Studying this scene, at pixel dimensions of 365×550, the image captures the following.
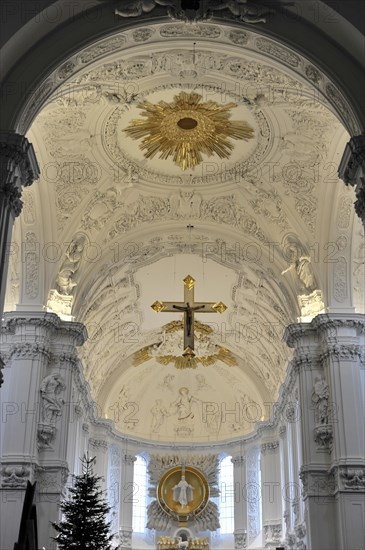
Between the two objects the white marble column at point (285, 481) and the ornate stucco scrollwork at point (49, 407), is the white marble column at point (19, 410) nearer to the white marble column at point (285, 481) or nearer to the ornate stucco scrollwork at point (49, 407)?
the ornate stucco scrollwork at point (49, 407)

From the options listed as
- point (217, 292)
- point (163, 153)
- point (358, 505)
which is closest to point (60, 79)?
point (163, 153)

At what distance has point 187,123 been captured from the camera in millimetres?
18750

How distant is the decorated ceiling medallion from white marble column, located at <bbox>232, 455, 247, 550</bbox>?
615 inches

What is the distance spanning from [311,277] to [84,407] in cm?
971

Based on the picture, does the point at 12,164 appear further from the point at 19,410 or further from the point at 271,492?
the point at 271,492

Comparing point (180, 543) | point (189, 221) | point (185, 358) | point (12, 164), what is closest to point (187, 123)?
point (189, 221)

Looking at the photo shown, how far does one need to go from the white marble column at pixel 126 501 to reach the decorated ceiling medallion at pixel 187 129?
15.4 m

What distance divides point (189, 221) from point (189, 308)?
2.85 metres

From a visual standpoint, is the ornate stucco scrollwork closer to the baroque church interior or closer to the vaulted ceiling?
the baroque church interior

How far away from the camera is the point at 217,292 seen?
26656 millimetres

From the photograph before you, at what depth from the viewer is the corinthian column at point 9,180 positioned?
38.7 ft

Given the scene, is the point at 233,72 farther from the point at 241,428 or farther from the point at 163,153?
the point at 241,428

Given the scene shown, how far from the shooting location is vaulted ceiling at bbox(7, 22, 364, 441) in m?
16.2

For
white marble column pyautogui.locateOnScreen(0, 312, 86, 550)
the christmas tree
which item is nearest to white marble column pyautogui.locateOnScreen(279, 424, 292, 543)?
white marble column pyautogui.locateOnScreen(0, 312, 86, 550)
